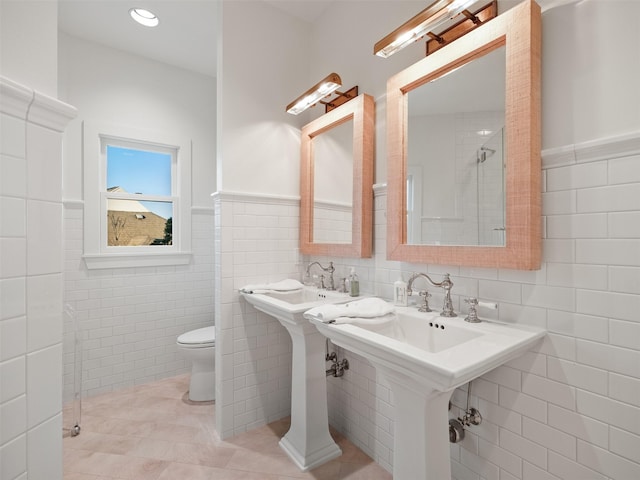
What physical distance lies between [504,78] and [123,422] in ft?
9.52

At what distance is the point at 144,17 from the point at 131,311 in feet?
7.50

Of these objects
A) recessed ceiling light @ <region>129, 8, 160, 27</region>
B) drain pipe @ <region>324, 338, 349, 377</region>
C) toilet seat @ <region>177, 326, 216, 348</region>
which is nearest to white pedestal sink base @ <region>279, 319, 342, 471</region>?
drain pipe @ <region>324, 338, 349, 377</region>

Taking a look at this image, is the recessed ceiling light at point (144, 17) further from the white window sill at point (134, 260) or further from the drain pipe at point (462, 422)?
the drain pipe at point (462, 422)

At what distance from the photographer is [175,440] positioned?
191cm

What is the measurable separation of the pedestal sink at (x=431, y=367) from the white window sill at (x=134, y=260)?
207 centimetres

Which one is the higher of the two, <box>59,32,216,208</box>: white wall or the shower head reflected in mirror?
<box>59,32,216,208</box>: white wall

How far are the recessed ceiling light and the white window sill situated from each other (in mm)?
1788

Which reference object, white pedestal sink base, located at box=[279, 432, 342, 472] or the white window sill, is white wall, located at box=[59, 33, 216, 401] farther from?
white pedestal sink base, located at box=[279, 432, 342, 472]

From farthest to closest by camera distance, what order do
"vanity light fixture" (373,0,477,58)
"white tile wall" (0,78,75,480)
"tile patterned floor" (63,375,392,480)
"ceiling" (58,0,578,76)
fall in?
"ceiling" (58,0,578,76) < "tile patterned floor" (63,375,392,480) < "vanity light fixture" (373,0,477,58) < "white tile wall" (0,78,75,480)

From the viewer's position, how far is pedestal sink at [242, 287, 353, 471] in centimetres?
167

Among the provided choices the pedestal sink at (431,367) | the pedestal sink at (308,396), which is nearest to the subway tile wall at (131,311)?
the pedestal sink at (308,396)

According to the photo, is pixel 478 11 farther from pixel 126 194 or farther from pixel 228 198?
pixel 126 194

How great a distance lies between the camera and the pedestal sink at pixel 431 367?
872 millimetres

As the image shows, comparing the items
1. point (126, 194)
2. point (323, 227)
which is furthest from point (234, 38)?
point (126, 194)
